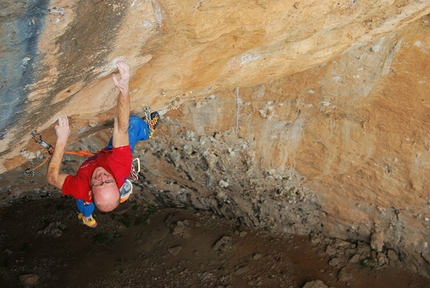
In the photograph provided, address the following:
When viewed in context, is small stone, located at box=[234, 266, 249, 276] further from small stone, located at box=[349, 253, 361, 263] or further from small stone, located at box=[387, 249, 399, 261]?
small stone, located at box=[387, 249, 399, 261]

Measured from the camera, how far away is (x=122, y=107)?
7.94 feet

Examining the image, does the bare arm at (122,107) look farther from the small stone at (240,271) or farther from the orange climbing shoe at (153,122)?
the small stone at (240,271)

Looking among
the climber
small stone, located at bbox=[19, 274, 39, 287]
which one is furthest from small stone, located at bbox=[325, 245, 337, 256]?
small stone, located at bbox=[19, 274, 39, 287]

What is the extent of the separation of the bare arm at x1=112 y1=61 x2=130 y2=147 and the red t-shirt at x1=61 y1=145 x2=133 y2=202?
0.23ft

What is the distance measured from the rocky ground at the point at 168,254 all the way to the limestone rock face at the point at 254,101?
22 centimetres

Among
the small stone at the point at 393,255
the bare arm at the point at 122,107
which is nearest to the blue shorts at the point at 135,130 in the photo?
the bare arm at the point at 122,107

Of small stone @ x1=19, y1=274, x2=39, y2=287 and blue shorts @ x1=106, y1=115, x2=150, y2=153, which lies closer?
blue shorts @ x1=106, y1=115, x2=150, y2=153

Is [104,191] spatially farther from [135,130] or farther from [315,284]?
[315,284]

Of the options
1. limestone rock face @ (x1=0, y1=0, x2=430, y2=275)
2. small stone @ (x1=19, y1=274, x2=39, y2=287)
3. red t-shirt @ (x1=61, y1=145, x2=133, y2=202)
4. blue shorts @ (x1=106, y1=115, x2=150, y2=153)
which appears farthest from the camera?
small stone @ (x1=19, y1=274, x2=39, y2=287)

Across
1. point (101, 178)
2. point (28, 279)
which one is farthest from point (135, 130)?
point (28, 279)

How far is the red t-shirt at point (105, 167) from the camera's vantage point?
269cm

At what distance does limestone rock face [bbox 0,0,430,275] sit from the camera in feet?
6.51

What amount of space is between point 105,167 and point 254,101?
187 centimetres

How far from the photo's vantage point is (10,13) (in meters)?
1.59
